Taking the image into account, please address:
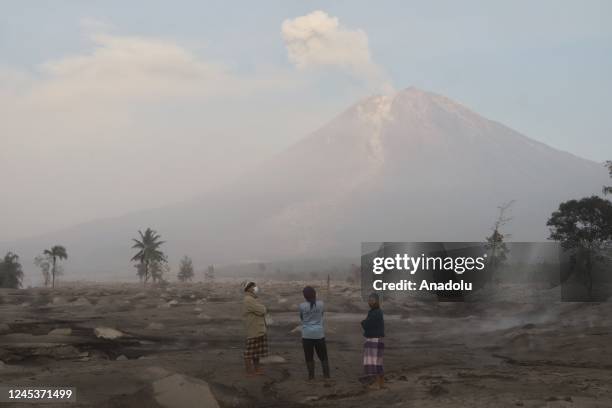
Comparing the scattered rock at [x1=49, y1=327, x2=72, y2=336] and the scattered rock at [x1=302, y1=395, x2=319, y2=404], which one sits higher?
the scattered rock at [x1=49, y1=327, x2=72, y2=336]

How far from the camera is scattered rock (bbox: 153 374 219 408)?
10.2 metres

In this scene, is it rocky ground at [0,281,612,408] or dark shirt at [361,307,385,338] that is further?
dark shirt at [361,307,385,338]

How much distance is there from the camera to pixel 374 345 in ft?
40.3

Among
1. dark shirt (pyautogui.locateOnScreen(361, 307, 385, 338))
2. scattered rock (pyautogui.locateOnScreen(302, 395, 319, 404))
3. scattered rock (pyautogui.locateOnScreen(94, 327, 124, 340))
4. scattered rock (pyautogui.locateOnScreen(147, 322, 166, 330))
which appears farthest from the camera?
scattered rock (pyautogui.locateOnScreen(147, 322, 166, 330))

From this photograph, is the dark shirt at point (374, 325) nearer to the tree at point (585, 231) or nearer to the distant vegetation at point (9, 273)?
the tree at point (585, 231)

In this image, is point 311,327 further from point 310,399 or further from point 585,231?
point 585,231

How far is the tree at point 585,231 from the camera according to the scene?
39344 mm

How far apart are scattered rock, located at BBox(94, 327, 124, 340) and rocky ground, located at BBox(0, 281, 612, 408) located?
0.10 ft

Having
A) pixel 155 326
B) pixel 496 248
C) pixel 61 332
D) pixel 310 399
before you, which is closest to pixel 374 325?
pixel 310 399

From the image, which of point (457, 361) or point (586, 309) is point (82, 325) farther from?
point (586, 309)

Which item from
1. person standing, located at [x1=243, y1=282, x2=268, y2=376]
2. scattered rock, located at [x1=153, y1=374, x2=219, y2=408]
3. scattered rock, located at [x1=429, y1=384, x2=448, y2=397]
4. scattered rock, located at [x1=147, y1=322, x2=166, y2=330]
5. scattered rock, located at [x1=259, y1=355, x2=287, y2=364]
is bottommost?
scattered rock, located at [x1=147, y1=322, x2=166, y2=330]

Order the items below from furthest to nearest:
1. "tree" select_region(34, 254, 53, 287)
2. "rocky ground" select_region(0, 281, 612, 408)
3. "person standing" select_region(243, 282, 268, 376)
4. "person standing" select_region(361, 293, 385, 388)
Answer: "tree" select_region(34, 254, 53, 287) < "person standing" select_region(243, 282, 268, 376) < "person standing" select_region(361, 293, 385, 388) < "rocky ground" select_region(0, 281, 612, 408)

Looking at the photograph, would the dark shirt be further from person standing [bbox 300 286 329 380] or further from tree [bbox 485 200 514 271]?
tree [bbox 485 200 514 271]

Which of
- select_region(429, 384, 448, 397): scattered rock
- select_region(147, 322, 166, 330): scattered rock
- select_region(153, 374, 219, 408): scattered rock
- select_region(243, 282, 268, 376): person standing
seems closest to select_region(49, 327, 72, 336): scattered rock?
select_region(147, 322, 166, 330): scattered rock
